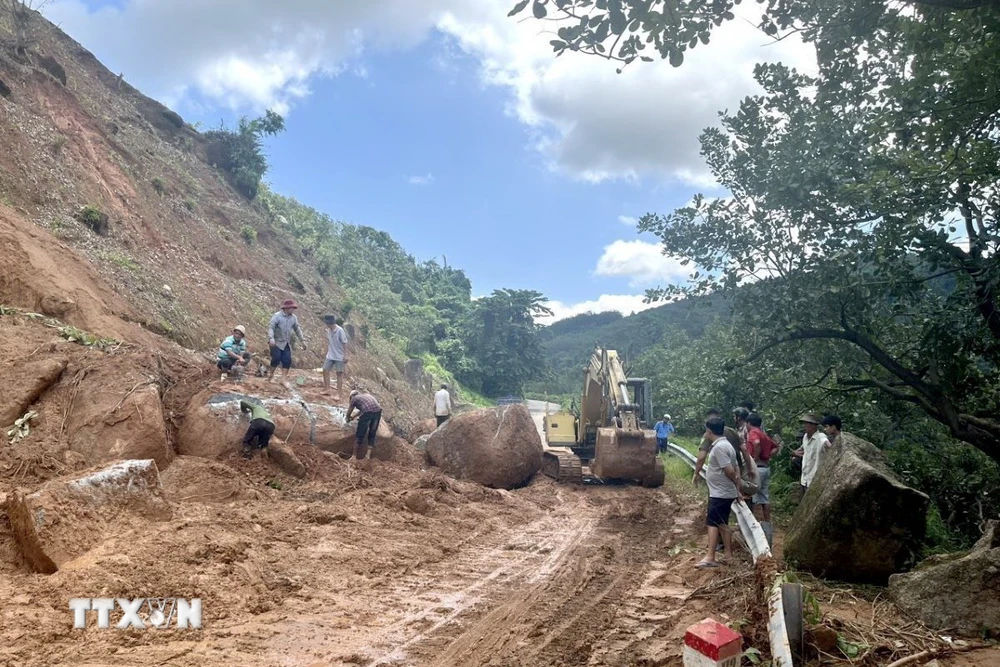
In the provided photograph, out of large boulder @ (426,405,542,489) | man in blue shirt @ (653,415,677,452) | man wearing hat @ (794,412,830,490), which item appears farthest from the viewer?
man in blue shirt @ (653,415,677,452)

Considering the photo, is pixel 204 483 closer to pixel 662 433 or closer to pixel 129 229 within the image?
pixel 129 229

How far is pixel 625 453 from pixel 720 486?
19.0ft

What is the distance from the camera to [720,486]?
258 inches

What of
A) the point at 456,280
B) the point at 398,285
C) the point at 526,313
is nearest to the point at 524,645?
the point at 526,313

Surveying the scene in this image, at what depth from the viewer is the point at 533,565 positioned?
6.55 metres

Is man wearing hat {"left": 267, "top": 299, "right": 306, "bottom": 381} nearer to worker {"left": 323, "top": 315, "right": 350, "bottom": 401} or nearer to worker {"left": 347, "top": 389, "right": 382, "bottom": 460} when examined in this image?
worker {"left": 323, "top": 315, "right": 350, "bottom": 401}

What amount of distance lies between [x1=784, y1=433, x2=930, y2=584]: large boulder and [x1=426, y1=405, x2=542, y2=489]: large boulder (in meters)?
6.74

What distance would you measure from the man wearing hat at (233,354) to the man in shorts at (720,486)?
7.29 m

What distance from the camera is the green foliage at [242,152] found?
26.8 meters

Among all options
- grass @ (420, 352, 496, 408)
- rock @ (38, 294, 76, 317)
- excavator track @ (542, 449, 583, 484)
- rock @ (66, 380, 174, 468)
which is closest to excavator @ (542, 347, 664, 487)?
excavator track @ (542, 449, 583, 484)

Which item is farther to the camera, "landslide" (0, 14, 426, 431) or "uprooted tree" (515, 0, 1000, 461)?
"landslide" (0, 14, 426, 431)

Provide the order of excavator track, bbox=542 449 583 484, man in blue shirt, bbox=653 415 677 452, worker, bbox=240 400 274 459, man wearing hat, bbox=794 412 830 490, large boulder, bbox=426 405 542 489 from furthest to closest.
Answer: man in blue shirt, bbox=653 415 677 452, excavator track, bbox=542 449 583 484, large boulder, bbox=426 405 542 489, worker, bbox=240 400 274 459, man wearing hat, bbox=794 412 830 490

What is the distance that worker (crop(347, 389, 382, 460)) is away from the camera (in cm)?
1027

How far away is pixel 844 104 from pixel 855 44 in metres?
2.25
